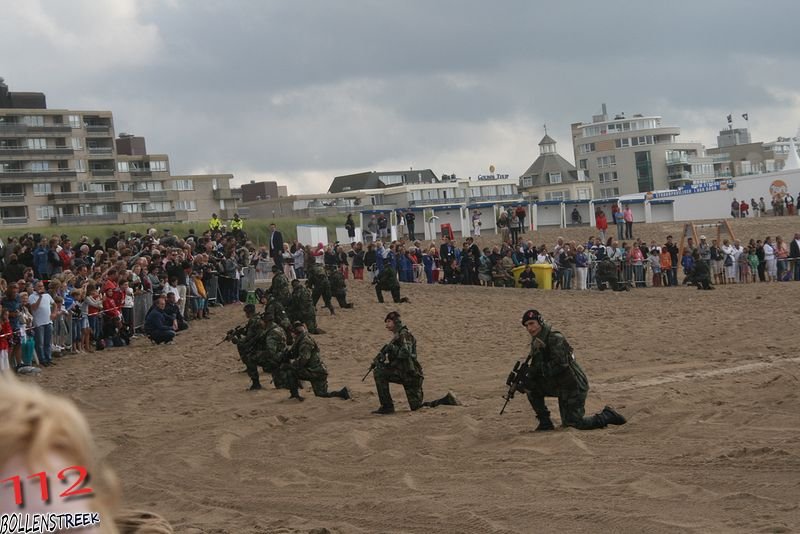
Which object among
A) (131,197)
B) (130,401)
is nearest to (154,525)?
(130,401)

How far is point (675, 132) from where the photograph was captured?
139m

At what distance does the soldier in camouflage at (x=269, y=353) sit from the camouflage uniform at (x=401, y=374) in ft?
→ 9.88

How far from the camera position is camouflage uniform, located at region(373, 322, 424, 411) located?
55.0 ft

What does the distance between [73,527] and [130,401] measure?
60.5 feet

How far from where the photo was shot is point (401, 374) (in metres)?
16.8

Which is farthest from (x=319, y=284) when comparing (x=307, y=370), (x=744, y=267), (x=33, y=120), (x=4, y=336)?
(x=33, y=120)

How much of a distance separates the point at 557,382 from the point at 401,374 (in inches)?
133

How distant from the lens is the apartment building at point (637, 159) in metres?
133

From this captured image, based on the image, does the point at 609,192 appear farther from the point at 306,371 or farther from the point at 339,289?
the point at 306,371

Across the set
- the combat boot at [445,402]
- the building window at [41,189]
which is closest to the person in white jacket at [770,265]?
the combat boot at [445,402]

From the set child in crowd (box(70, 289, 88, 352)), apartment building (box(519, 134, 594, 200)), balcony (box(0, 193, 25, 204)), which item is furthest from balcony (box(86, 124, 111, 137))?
child in crowd (box(70, 289, 88, 352))

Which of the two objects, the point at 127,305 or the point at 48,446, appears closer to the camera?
the point at 48,446

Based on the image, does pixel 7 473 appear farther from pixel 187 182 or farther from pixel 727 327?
pixel 187 182

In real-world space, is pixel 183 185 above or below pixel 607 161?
below
